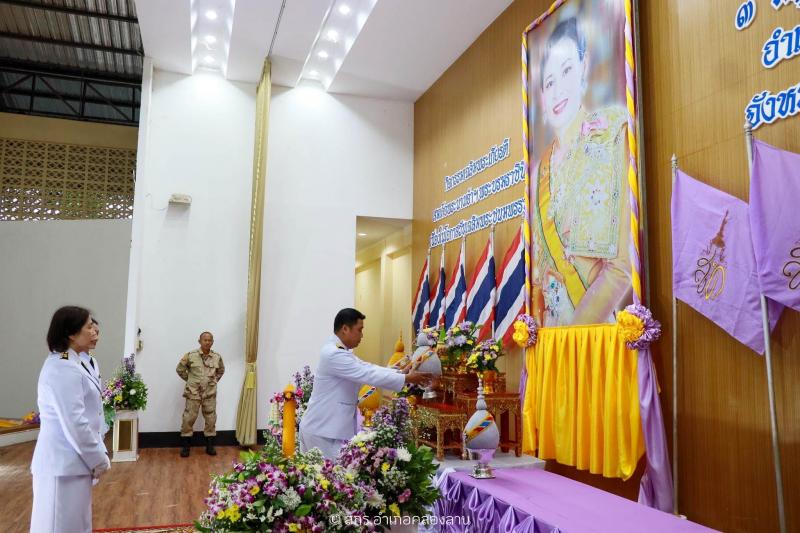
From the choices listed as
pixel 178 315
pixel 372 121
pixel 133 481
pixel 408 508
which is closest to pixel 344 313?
pixel 408 508

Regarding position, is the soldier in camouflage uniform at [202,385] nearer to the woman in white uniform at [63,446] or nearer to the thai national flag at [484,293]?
the thai national flag at [484,293]

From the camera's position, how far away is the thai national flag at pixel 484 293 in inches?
234

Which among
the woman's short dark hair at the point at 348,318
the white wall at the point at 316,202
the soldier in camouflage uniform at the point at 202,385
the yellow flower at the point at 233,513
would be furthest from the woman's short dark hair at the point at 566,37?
the soldier in camouflage uniform at the point at 202,385

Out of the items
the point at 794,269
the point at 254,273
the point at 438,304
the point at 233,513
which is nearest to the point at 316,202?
the point at 254,273

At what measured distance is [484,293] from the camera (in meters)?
6.07

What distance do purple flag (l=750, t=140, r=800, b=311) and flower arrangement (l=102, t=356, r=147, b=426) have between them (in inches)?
239

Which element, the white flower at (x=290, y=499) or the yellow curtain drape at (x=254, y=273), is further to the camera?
the yellow curtain drape at (x=254, y=273)

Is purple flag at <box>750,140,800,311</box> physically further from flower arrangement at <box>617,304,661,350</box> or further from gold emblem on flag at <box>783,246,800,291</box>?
flower arrangement at <box>617,304,661,350</box>

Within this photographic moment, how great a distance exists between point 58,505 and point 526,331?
347 cm

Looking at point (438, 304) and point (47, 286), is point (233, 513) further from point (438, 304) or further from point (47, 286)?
point (47, 286)

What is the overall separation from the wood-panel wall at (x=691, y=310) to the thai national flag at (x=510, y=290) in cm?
138

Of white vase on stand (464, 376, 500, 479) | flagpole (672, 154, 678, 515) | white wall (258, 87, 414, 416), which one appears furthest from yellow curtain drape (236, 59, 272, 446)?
flagpole (672, 154, 678, 515)

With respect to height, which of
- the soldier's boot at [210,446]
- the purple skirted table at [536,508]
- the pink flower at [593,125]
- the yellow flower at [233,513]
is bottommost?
the soldier's boot at [210,446]

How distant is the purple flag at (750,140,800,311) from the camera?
9.56 ft
